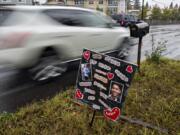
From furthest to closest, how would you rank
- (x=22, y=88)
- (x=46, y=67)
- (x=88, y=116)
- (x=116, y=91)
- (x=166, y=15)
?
(x=166, y=15) → (x=46, y=67) → (x=22, y=88) → (x=88, y=116) → (x=116, y=91)

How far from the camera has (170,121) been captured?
3.78 metres

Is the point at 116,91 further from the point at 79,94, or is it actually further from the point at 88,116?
the point at 88,116

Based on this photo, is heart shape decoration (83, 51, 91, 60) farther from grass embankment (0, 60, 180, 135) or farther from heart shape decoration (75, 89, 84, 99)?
grass embankment (0, 60, 180, 135)

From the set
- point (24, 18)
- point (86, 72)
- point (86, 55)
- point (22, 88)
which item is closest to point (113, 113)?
point (86, 72)

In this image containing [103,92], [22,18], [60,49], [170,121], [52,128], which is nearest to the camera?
[103,92]

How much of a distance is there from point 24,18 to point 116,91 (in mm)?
3251

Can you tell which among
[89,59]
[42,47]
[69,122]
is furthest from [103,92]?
[42,47]

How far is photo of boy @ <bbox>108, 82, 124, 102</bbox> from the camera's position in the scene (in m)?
3.18

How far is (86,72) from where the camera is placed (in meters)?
3.47

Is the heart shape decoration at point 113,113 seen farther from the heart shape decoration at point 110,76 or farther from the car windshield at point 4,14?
the car windshield at point 4,14

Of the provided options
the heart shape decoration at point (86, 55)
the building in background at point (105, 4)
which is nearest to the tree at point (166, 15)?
the building in background at point (105, 4)

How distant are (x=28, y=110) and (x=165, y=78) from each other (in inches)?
123

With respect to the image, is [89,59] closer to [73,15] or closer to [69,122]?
[69,122]

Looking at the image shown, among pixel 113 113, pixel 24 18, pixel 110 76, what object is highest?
pixel 24 18
